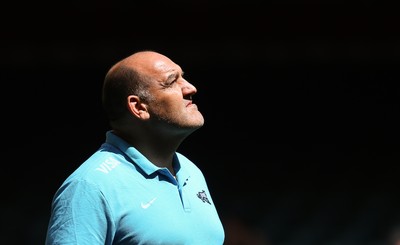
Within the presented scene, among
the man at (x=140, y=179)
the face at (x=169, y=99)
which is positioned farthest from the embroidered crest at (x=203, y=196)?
the face at (x=169, y=99)

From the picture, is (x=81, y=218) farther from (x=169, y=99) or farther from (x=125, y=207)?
(x=169, y=99)

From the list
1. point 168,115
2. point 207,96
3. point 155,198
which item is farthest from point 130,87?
point 207,96

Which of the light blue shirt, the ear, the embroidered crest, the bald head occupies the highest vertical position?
the bald head

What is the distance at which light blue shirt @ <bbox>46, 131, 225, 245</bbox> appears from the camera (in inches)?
82.2

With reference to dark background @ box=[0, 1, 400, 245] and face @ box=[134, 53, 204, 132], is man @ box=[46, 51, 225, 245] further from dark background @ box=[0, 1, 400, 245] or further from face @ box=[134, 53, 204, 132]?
dark background @ box=[0, 1, 400, 245]

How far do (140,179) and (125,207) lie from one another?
112mm

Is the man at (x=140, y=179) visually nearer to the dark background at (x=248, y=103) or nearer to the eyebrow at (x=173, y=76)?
the eyebrow at (x=173, y=76)

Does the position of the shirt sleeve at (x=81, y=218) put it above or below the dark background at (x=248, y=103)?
above

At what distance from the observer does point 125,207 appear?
7.00 ft

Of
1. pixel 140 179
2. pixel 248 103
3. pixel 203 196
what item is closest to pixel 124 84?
pixel 140 179

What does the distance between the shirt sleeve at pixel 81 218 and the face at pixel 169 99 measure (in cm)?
28

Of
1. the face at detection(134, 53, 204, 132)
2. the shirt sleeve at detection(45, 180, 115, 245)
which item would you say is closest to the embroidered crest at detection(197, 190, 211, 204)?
the face at detection(134, 53, 204, 132)

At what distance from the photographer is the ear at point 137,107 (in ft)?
7.54

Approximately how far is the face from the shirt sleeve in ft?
0.92
